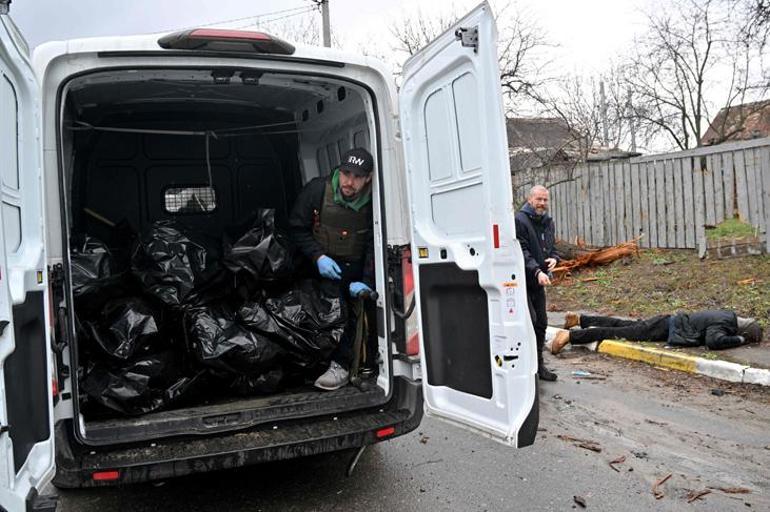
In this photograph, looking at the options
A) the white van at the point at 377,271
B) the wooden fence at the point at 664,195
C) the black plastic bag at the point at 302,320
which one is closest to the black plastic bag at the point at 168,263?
the black plastic bag at the point at 302,320

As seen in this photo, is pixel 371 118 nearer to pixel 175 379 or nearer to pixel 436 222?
pixel 436 222

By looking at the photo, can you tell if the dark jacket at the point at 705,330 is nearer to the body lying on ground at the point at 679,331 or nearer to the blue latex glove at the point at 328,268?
the body lying on ground at the point at 679,331

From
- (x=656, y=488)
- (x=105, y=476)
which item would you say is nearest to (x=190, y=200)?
(x=105, y=476)

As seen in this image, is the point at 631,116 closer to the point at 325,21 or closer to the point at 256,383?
the point at 325,21

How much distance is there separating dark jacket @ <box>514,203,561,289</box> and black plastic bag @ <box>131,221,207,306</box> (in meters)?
2.75

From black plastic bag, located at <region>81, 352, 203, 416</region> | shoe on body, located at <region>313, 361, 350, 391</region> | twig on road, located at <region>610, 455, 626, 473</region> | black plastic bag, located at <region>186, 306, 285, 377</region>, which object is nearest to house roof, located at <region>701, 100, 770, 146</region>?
twig on road, located at <region>610, 455, 626, 473</region>

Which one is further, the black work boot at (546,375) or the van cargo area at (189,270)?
the black work boot at (546,375)

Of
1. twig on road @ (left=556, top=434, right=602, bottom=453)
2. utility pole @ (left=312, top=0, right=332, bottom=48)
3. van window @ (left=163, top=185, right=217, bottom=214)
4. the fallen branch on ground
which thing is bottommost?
twig on road @ (left=556, top=434, right=602, bottom=453)

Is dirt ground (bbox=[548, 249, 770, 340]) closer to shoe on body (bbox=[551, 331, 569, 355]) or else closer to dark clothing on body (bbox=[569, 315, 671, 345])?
dark clothing on body (bbox=[569, 315, 671, 345])

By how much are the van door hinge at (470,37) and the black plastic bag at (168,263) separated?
7.27 ft

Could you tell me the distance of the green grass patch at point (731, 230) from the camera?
9.91m

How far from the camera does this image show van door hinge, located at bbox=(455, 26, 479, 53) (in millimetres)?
2928

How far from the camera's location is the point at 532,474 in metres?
3.88

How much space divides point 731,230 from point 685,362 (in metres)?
5.16
